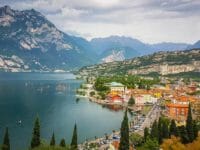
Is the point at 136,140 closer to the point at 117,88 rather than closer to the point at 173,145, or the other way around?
the point at 173,145

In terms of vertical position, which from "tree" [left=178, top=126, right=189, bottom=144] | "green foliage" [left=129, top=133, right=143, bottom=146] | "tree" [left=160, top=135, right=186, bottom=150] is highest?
"tree" [left=178, top=126, right=189, bottom=144]

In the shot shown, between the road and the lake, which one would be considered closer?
the lake

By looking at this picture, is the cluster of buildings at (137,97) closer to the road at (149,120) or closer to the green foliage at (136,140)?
the road at (149,120)

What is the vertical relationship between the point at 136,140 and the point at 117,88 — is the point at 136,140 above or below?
below

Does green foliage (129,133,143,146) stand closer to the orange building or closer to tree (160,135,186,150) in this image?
tree (160,135,186,150)

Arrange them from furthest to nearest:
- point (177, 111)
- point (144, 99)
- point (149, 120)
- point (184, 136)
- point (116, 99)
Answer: point (116, 99) < point (144, 99) < point (177, 111) < point (149, 120) < point (184, 136)

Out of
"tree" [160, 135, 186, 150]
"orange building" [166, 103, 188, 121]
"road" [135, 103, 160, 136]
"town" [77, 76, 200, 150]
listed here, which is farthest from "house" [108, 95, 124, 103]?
"tree" [160, 135, 186, 150]

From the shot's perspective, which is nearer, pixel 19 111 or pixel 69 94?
pixel 19 111

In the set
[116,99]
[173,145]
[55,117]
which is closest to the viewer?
[173,145]

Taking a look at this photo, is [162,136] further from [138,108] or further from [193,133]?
[138,108]

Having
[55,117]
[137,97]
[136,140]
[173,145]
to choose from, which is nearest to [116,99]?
[137,97]

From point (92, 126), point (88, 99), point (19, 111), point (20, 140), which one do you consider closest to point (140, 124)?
point (92, 126)
